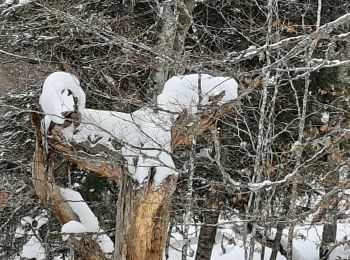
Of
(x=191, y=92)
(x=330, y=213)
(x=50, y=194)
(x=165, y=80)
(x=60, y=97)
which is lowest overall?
(x=330, y=213)

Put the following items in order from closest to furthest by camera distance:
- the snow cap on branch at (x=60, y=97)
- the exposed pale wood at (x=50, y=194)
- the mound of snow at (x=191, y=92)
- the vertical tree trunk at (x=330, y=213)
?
1. the vertical tree trunk at (x=330, y=213)
2. the snow cap on branch at (x=60, y=97)
3. the mound of snow at (x=191, y=92)
4. the exposed pale wood at (x=50, y=194)

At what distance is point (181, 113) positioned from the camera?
661 cm

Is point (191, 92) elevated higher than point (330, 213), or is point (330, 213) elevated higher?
point (191, 92)

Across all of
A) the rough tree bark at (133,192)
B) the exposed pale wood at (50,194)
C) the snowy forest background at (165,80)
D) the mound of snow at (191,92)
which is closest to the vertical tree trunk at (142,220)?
the rough tree bark at (133,192)

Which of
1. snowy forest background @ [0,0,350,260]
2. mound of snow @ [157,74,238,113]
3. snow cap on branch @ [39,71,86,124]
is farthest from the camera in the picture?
snowy forest background @ [0,0,350,260]

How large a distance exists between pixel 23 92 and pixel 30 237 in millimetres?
3443

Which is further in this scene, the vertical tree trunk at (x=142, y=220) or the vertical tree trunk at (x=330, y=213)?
the vertical tree trunk at (x=142, y=220)

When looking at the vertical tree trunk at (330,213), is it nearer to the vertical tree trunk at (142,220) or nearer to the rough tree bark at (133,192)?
the rough tree bark at (133,192)

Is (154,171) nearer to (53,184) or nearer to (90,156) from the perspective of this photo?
(90,156)

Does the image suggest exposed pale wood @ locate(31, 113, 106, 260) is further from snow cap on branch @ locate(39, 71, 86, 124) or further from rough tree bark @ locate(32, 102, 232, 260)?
snow cap on branch @ locate(39, 71, 86, 124)

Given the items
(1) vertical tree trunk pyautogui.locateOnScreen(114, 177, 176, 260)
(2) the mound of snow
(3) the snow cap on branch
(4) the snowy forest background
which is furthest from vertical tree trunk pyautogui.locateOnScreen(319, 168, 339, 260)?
(3) the snow cap on branch

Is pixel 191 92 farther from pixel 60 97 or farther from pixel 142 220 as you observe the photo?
pixel 142 220

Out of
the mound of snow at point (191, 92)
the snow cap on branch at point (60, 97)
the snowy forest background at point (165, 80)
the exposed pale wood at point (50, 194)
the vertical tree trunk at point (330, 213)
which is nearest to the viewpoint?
the vertical tree trunk at point (330, 213)

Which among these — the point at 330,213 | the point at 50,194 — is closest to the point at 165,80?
the point at 50,194
